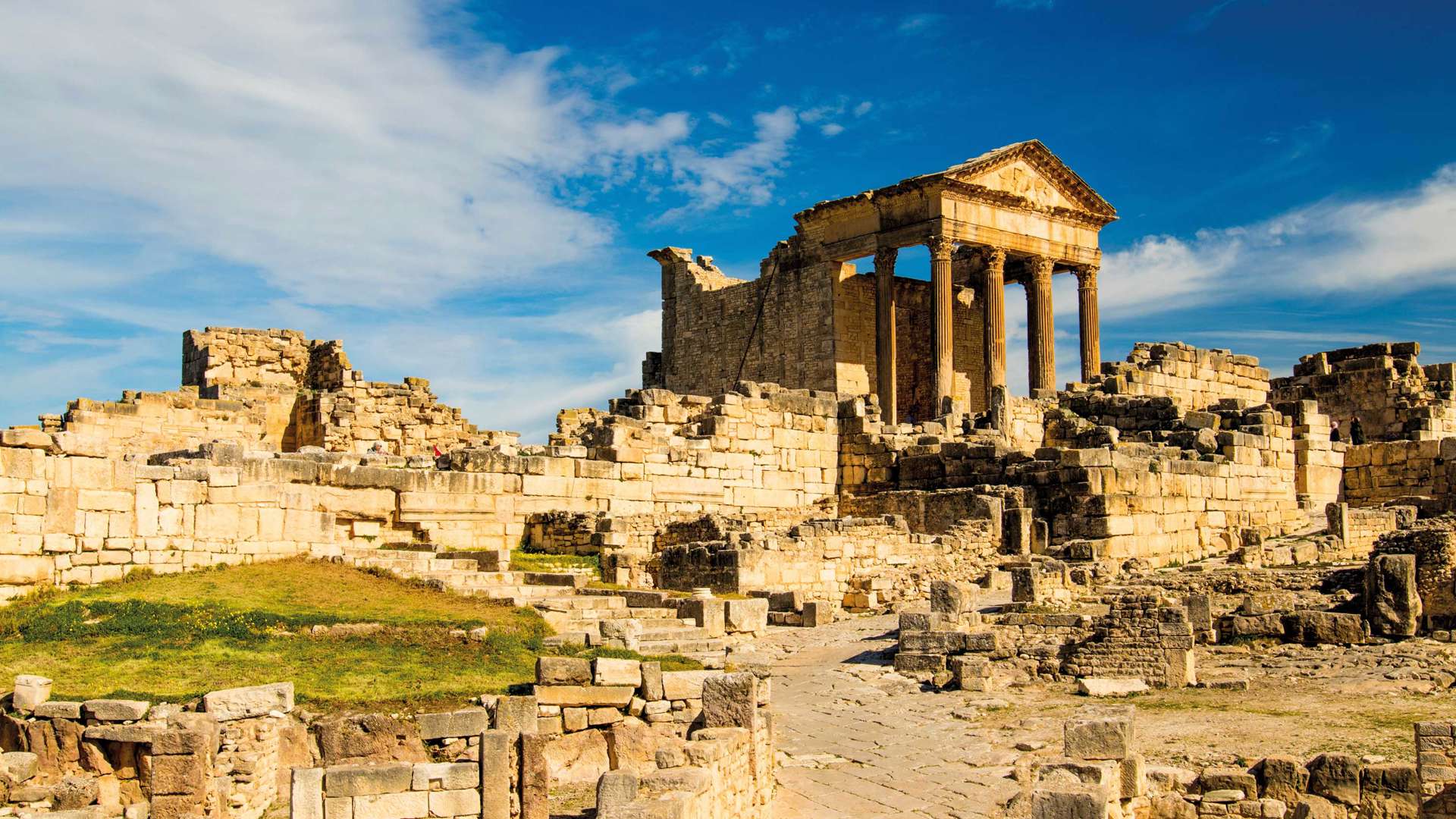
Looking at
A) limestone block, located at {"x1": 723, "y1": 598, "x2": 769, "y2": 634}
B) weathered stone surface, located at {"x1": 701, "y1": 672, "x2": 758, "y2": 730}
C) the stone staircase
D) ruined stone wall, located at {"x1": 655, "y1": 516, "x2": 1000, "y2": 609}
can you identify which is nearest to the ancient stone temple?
ruined stone wall, located at {"x1": 655, "y1": 516, "x2": 1000, "y2": 609}

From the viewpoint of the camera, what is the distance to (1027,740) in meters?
11.8

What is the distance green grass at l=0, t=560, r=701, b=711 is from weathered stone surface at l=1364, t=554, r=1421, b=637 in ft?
23.7

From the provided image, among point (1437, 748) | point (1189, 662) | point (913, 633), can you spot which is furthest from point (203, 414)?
point (1437, 748)

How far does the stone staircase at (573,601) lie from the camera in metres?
13.9

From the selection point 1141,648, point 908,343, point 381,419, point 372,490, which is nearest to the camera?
point 1141,648

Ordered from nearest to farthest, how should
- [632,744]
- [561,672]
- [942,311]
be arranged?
1. [632,744]
2. [561,672]
3. [942,311]

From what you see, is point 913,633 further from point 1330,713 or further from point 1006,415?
point 1006,415

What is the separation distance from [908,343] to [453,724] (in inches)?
1319

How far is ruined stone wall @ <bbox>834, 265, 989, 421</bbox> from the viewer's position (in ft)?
137

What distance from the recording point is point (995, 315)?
39.7 m

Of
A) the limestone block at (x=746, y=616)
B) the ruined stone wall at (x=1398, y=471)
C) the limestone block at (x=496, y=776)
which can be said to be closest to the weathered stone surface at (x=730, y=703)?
the limestone block at (x=496, y=776)

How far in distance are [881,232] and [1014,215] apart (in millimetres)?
3669

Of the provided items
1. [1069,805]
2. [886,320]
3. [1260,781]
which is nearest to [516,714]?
[1069,805]

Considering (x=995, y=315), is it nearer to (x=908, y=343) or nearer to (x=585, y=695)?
(x=908, y=343)
